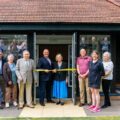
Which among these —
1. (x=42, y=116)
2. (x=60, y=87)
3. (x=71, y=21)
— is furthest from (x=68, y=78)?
(x=42, y=116)

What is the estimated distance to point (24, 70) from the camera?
13141 mm

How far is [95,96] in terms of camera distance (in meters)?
12.9

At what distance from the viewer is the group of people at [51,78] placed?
42.2 ft

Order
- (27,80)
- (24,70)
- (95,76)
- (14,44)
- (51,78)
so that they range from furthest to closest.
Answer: (14,44) < (51,78) < (27,80) < (24,70) < (95,76)

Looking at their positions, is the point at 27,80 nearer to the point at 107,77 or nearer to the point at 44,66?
the point at 44,66

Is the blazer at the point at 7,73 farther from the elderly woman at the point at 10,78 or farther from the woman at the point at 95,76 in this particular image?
the woman at the point at 95,76

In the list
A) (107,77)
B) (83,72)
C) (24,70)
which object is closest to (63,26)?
(83,72)

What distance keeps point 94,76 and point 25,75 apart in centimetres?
207

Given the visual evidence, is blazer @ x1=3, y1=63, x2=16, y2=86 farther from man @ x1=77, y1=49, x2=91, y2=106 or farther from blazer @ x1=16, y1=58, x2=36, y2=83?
man @ x1=77, y1=49, x2=91, y2=106

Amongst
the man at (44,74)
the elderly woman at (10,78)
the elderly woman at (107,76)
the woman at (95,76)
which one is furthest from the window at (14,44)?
the elderly woman at (107,76)

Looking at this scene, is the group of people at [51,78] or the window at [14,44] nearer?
the group of people at [51,78]

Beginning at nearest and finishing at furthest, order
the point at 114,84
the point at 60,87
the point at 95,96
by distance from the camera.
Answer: the point at 95,96, the point at 60,87, the point at 114,84

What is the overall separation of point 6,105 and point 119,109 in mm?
3348

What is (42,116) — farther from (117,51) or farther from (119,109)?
(117,51)
